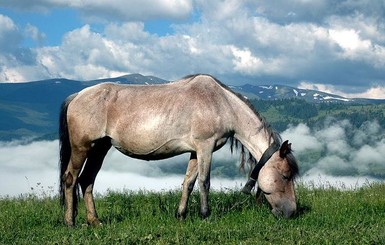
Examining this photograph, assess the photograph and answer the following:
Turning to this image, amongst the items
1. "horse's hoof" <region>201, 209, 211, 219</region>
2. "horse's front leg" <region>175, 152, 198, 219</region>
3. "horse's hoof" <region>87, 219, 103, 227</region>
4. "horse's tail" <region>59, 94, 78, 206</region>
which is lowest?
"horse's hoof" <region>87, 219, 103, 227</region>

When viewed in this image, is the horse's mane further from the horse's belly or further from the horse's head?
the horse's belly

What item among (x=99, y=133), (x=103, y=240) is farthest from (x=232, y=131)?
(x=103, y=240)

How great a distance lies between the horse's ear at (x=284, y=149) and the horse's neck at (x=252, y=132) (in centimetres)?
48

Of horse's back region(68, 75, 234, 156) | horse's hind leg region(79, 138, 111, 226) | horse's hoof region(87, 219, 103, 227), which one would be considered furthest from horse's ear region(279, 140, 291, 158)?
horse's hoof region(87, 219, 103, 227)

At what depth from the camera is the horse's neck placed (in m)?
13.0

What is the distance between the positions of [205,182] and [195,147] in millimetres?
804

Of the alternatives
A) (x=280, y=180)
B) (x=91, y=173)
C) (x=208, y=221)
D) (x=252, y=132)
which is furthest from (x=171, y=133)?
(x=280, y=180)

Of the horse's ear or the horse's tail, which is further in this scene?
the horse's tail

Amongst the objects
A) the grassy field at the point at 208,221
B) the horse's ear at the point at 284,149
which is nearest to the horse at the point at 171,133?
the horse's ear at the point at 284,149

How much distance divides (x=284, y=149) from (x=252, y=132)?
0.91 metres

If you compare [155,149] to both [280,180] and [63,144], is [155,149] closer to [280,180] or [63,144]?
[63,144]

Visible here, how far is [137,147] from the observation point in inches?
499

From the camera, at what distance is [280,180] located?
41.5 ft

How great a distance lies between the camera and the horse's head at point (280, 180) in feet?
41.3
